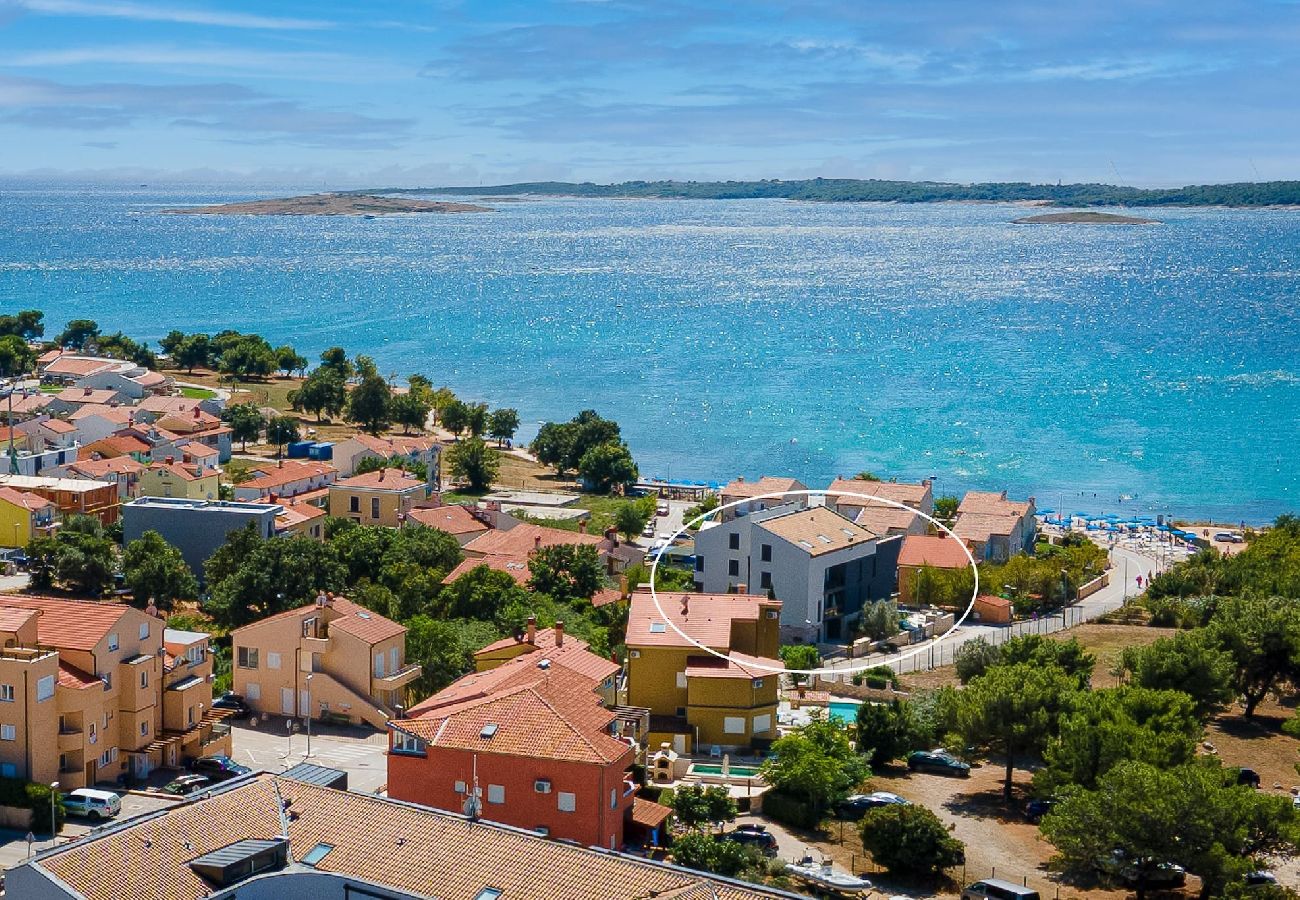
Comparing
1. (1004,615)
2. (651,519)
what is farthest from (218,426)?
(1004,615)

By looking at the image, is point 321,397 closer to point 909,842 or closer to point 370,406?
point 370,406

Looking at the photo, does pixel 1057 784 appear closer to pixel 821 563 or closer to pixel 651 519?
pixel 821 563

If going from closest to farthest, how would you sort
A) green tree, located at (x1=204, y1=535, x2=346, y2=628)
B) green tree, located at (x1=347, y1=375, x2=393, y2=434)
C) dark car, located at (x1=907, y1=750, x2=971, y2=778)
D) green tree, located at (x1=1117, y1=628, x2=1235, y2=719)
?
dark car, located at (x1=907, y1=750, x2=971, y2=778) < green tree, located at (x1=1117, y1=628, x2=1235, y2=719) < green tree, located at (x1=204, y1=535, x2=346, y2=628) < green tree, located at (x1=347, y1=375, x2=393, y2=434)

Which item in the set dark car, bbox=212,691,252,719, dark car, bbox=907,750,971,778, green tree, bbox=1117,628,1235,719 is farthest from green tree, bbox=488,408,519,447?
dark car, bbox=907,750,971,778

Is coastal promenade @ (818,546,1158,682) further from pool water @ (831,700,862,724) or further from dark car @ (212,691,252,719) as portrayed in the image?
dark car @ (212,691,252,719)

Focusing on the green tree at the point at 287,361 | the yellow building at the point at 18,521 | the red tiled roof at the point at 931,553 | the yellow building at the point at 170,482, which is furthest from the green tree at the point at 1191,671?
the green tree at the point at 287,361
